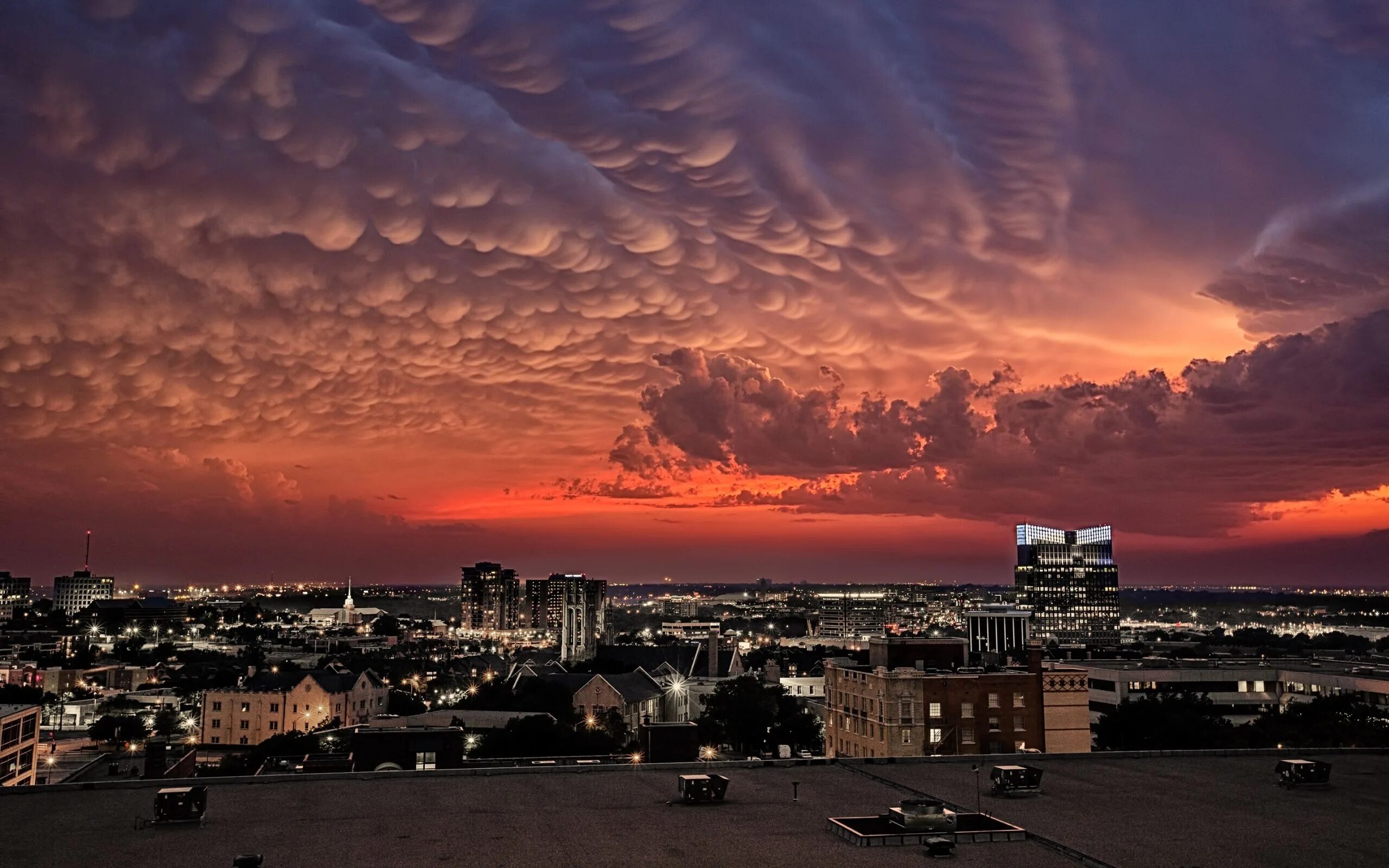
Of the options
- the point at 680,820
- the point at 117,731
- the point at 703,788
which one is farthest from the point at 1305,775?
the point at 117,731

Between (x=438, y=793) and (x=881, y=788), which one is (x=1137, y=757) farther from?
(x=438, y=793)

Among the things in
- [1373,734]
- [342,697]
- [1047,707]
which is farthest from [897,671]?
[342,697]

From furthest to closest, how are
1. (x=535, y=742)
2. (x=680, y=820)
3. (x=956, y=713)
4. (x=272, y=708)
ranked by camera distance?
(x=272, y=708)
(x=956, y=713)
(x=535, y=742)
(x=680, y=820)

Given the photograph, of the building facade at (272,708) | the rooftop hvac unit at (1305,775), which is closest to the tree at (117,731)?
the building facade at (272,708)

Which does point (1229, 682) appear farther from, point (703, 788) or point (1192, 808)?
point (703, 788)

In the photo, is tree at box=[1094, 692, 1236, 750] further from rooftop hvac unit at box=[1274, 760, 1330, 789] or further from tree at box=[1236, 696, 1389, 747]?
rooftop hvac unit at box=[1274, 760, 1330, 789]

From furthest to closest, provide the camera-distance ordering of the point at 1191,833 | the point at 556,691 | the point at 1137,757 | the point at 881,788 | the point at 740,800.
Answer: the point at 556,691 < the point at 1137,757 < the point at 881,788 < the point at 740,800 < the point at 1191,833
